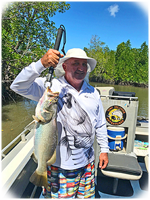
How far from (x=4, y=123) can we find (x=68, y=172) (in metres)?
9.16

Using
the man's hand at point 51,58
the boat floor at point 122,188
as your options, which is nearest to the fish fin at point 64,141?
the man's hand at point 51,58

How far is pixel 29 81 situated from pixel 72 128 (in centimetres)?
67

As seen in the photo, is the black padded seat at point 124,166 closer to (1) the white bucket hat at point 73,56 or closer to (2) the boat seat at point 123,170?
(2) the boat seat at point 123,170

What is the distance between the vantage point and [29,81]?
1.40 metres

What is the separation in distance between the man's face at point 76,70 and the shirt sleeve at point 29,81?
383 mm

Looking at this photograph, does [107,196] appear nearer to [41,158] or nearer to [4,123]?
[41,158]

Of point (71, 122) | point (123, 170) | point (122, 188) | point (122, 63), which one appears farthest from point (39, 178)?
point (122, 63)

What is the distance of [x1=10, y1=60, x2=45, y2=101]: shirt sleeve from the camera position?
53.2 inches

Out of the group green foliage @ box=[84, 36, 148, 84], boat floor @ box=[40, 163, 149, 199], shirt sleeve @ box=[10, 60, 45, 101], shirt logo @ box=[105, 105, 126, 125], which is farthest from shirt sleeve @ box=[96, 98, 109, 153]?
green foliage @ box=[84, 36, 148, 84]

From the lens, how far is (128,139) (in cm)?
308

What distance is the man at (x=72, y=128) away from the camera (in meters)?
1.59

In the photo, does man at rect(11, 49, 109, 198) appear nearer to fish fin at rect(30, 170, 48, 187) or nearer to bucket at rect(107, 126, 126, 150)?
fish fin at rect(30, 170, 48, 187)

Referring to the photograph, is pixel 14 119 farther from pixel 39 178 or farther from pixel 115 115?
pixel 39 178

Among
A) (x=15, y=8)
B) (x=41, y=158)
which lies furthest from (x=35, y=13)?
(x=41, y=158)
